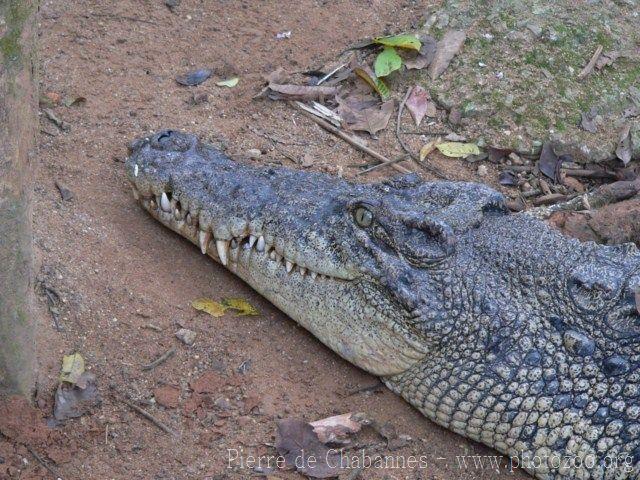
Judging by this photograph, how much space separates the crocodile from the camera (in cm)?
383

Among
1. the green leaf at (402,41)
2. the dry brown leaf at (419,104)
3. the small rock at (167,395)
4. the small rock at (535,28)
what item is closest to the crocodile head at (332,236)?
the small rock at (167,395)

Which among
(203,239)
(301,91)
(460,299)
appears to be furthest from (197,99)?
(460,299)

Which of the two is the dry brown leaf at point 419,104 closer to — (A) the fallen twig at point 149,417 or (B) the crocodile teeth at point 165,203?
(B) the crocodile teeth at point 165,203

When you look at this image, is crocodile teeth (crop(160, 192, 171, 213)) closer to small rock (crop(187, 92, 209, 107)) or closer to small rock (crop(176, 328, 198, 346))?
small rock (crop(176, 328, 198, 346))

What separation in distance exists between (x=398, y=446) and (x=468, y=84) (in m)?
2.87

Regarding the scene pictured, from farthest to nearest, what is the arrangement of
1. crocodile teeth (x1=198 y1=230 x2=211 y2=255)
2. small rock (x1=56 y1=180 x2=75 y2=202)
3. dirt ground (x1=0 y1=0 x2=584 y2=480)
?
small rock (x1=56 y1=180 x2=75 y2=202) < crocodile teeth (x1=198 y1=230 x2=211 y2=255) < dirt ground (x1=0 y1=0 x2=584 y2=480)

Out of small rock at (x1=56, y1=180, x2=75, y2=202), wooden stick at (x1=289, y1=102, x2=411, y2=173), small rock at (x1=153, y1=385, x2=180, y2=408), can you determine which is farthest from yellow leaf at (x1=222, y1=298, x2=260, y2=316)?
wooden stick at (x1=289, y1=102, x2=411, y2=173)

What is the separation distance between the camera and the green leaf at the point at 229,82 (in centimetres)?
581

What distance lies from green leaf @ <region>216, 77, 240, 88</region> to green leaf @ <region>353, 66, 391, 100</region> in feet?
2.51

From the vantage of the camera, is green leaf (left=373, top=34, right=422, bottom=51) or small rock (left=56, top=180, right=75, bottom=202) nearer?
small rock (left=56, top=180, right=75, bottom=202)

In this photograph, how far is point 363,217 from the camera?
13.5 feet

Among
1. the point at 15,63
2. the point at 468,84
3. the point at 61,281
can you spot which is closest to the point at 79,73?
the point at 61,281

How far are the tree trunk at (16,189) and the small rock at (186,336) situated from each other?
722 millimetres

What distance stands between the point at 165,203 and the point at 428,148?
1.93 meters
